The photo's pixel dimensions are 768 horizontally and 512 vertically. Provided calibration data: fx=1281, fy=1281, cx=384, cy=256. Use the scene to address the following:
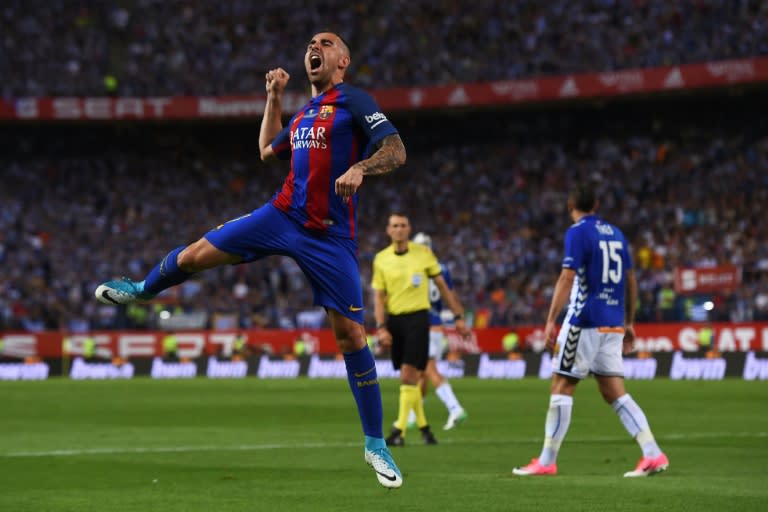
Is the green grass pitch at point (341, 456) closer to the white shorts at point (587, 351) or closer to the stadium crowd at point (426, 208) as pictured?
the white shorts at point (587, 351)

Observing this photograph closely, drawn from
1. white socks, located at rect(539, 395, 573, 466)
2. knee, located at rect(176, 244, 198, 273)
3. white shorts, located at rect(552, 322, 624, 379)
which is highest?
knee, located at rect(176, 244, 198, 273)

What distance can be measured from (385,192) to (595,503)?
39.7 m

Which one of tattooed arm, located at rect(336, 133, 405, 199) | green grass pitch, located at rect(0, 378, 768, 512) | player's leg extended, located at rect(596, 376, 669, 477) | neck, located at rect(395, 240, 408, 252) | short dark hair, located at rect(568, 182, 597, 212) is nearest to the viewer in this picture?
tattooed arm, located at rect(336, 133, 405, 199)

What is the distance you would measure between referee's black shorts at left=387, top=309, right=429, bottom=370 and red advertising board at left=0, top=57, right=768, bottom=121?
2881cm

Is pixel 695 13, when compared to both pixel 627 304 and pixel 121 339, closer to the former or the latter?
pixel 121 339

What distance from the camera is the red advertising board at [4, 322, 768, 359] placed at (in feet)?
109

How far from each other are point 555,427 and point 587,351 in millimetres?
728

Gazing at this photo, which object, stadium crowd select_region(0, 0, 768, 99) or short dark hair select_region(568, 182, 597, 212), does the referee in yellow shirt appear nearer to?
short dark hair select_region(568, 182, 597, 212)

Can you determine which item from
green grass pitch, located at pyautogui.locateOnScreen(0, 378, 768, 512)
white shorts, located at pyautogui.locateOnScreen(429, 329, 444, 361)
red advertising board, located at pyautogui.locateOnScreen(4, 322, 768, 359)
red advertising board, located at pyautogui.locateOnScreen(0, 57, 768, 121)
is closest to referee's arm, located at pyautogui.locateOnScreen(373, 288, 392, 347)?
green grass pitch, located at pyautogui.locateOnScreen(0, 378, 768, 512)

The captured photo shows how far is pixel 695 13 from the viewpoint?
4397cm

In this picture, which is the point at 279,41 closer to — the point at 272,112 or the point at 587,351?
the point at 587,351

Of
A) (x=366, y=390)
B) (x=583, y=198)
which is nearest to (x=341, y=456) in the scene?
(x=583, y=198)

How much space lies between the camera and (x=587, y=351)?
37.2ft

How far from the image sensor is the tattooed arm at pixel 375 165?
761 centimetres
